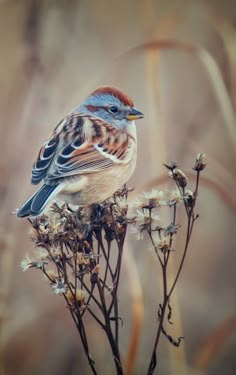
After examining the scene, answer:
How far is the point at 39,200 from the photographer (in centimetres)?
168

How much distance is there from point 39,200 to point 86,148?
0.69 ft

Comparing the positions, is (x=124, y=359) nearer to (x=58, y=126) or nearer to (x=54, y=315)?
(x=54, y=315)

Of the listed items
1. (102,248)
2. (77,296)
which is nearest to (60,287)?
(77,296)

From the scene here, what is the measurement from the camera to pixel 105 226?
1.74m

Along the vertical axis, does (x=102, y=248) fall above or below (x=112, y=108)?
below

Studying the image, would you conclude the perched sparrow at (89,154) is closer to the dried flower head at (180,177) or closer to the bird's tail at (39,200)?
the bird's tail at (39,200)

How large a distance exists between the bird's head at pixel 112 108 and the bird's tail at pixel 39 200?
0.91ft

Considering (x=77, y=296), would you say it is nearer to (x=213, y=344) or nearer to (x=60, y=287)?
(x=60, y=287)

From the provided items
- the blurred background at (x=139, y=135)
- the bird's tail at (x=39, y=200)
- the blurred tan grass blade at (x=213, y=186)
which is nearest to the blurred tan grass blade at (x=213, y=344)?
the blurred background at (x=139, y=135)

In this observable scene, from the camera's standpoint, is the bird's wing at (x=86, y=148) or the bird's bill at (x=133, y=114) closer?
the bird's wing at (x=86, y=148)

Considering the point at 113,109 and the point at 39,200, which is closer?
the point at 39,200

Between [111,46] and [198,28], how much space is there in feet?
0.90

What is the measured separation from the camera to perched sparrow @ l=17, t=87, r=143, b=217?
5.63 feet

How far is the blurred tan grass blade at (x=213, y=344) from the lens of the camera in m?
1.75
